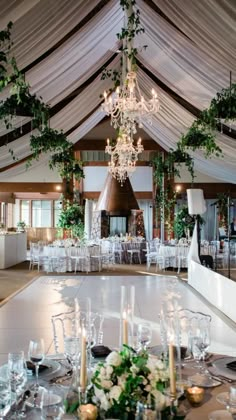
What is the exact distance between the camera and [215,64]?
6.36 m

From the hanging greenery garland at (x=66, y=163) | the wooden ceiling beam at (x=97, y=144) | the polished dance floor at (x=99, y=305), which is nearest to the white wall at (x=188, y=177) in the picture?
the wooden ceiling beam at (x=97, y=144)

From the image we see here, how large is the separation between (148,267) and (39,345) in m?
11.8

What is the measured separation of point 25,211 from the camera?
22.2m

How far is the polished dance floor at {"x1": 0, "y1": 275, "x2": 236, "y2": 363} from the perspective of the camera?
545cm

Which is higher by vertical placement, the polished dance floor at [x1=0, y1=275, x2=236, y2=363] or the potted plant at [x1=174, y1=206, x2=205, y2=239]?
the potted plant at [x1=174, y1=206, x2=205, y2=239]

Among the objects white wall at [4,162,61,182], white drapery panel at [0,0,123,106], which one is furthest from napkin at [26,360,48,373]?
white wall at [4,162,61,182]

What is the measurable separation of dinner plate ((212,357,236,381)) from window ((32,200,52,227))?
2004 centimetres

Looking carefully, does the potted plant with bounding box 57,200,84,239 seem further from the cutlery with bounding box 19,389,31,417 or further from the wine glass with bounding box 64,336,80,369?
the cutlery with bounding box 19,389,31,417

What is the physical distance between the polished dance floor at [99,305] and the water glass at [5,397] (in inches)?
107

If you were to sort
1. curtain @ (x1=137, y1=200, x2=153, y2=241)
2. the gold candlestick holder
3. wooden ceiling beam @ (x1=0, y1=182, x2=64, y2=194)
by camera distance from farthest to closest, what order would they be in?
curtain @ (x1=137, y1=200, x2=153, y2=241)
wooden ceiling beam @ (x1=0, y1=182, x2=64, y2=194)
the gold candlestick holder

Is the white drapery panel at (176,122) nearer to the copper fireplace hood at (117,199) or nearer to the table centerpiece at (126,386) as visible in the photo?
the copper fireplace hood at (117,199)

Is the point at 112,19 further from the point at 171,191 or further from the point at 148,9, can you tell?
the point at 171,191

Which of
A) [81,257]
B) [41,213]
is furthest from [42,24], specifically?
[41,213]

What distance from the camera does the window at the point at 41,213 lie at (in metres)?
22.1
